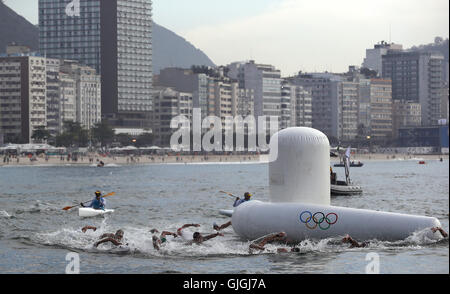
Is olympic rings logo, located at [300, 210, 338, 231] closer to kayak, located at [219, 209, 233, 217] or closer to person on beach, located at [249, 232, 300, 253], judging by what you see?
person on beach, located at [249, 232, 300, 253]

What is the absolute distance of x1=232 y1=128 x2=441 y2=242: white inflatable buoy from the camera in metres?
23.8

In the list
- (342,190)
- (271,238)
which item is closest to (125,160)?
(342,190)

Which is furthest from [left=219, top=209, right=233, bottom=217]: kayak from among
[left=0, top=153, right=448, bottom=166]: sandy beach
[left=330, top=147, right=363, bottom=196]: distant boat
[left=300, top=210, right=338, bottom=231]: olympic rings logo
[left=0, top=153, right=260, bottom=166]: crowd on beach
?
[left=0, top=153, right=260, bottom=166]: crowd on beach

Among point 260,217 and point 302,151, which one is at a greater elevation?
point 302,151

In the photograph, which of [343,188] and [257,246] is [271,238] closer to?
[257,246]

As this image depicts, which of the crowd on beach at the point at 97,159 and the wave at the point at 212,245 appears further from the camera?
the crowd on beach at the point at 97,159

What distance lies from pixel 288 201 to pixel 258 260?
2.07 m

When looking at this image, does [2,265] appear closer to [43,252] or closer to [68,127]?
[43,252]

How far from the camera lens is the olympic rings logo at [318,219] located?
78.5ft

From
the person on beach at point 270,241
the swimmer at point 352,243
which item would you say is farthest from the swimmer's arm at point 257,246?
the swimmer at point 352,243

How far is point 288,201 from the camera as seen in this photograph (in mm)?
24625

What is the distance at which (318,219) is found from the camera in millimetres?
23984

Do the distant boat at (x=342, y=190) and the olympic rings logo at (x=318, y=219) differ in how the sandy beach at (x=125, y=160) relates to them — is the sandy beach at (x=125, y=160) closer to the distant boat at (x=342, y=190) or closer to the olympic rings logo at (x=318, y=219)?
the distant boat at (x=342, y=190)
